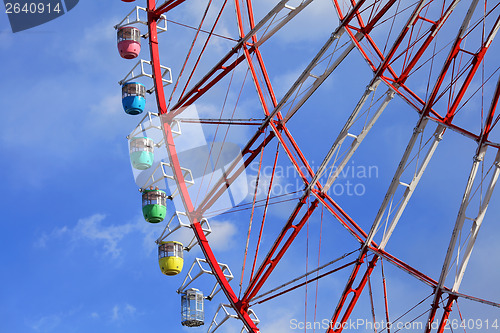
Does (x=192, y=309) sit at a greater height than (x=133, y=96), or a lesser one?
lesser

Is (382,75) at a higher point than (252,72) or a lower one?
lower

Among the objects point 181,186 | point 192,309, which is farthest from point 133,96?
point 192,309

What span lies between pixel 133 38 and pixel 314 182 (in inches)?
315

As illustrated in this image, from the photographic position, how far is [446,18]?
21375 millimetres

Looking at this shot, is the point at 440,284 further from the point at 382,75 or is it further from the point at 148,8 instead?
the point at 148,8

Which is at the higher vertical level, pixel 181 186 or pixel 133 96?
pixel 133 96

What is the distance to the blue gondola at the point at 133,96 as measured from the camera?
2867cm

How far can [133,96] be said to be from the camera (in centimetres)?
2866

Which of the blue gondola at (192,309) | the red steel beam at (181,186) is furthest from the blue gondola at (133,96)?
the blue gondola at (192,309)

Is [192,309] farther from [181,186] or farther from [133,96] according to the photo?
[133,96]

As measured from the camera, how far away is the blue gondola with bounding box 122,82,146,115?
94.1ft

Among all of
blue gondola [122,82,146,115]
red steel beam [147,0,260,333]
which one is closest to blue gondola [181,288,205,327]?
red steel beam [147,0,260,333]

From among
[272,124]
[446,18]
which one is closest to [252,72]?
[272,124]

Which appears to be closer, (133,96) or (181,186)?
(181,186)
